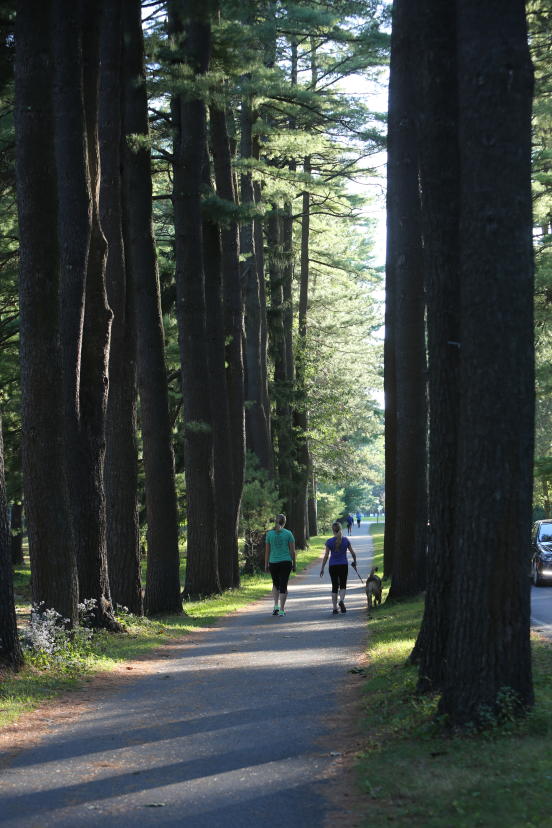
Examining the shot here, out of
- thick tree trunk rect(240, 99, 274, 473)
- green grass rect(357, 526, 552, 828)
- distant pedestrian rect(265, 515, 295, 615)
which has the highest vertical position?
thick tree trunk rect(240, 99, 274, 473)

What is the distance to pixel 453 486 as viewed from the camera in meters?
9.42

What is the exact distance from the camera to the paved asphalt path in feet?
21.0

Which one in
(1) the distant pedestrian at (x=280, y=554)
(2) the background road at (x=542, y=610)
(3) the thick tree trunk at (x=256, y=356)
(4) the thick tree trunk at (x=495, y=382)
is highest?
(3) the thick tree trunk at (x=256, y=356)

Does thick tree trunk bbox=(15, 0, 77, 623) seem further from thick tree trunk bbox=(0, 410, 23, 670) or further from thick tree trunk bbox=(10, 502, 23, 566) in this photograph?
thick tree trunk bbox=(10, 502, 23, 566)

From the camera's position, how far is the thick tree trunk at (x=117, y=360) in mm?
17531

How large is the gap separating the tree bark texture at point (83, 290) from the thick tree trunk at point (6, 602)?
9.17ft

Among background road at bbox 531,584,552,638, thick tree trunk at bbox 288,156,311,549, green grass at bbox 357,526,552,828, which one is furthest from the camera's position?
thick tree trunk at bbox 288,156,311,549

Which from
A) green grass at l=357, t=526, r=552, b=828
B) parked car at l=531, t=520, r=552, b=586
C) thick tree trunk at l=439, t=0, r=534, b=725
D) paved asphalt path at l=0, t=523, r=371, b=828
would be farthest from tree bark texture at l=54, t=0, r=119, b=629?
parked car at l=531, t=520, r=552, b=586

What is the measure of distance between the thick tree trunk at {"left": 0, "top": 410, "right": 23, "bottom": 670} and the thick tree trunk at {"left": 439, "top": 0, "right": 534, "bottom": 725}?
527 cm

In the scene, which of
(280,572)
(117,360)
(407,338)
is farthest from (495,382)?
(280,572)

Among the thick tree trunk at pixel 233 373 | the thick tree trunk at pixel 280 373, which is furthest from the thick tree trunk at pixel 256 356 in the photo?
the thick tree trunk at pixel 233 373

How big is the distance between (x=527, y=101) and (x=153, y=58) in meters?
14.7

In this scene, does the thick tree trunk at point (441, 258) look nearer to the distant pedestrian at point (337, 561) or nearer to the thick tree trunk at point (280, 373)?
the distant pedestrian at point (337, 561)

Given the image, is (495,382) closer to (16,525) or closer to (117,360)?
(117,360)
